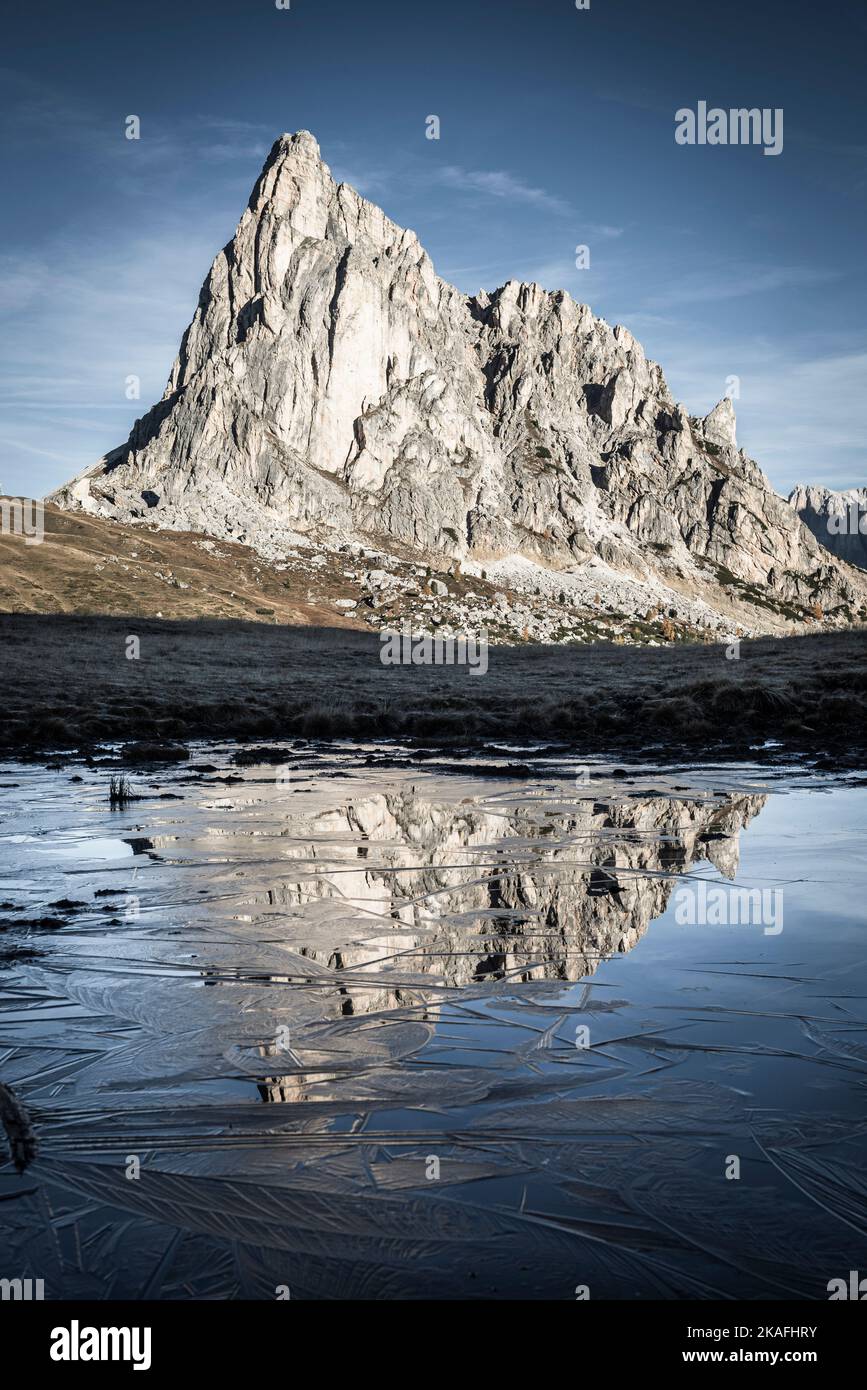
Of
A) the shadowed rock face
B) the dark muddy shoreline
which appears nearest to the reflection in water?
the shadowed rock face

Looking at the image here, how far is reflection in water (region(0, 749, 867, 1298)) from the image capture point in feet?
14.3

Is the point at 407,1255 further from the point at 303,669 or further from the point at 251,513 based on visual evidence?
the point at 251,513

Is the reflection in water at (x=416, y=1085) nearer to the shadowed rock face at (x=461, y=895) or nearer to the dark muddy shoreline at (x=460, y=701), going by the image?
the shadowed rock face at (x=461, y=895)

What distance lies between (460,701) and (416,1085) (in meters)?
27.8

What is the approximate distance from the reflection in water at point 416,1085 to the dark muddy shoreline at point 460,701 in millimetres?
14937

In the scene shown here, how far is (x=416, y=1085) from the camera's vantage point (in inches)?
232

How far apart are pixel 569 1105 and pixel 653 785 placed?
13967mm

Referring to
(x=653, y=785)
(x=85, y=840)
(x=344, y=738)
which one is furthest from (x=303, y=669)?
(x=85, y=840)

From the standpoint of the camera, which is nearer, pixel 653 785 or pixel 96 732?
pixel 653 785

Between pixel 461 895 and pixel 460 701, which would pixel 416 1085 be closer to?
pixel 461 895

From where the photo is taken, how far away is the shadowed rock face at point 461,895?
751 cm
